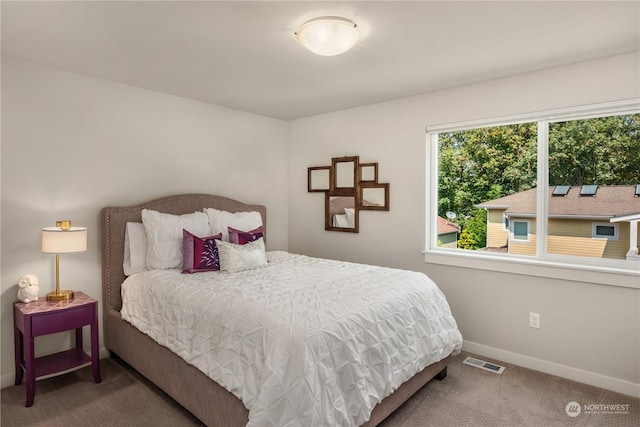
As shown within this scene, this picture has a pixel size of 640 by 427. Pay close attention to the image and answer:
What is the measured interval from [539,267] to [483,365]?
942mm

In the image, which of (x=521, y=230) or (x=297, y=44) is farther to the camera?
(x=521, y=230)

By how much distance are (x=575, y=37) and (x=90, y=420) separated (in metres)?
3.92

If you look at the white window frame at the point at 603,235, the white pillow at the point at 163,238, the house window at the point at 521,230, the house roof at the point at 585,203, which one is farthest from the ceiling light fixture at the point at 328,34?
the white window frame at the point at 603,235

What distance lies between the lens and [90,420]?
2.28m

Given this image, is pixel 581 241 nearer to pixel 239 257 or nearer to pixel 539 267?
pixel 539 267

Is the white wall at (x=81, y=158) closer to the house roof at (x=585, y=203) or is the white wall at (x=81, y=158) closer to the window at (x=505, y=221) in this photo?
the window at (x=505, y=221)

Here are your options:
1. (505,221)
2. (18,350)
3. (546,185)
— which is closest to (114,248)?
(18,350)

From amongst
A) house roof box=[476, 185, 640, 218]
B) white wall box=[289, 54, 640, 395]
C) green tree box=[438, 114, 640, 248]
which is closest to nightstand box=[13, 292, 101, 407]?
white wall box=[289, 54, 640, 395]

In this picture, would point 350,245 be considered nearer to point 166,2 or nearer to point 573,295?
point 573,295

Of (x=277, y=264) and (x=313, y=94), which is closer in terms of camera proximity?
(x=277, y=264)

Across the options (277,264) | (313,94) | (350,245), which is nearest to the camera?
(277,264)

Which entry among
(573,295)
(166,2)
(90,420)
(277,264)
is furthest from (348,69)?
(90,420)

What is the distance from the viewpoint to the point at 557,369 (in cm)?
290

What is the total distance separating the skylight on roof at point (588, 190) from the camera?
2.89 metres
